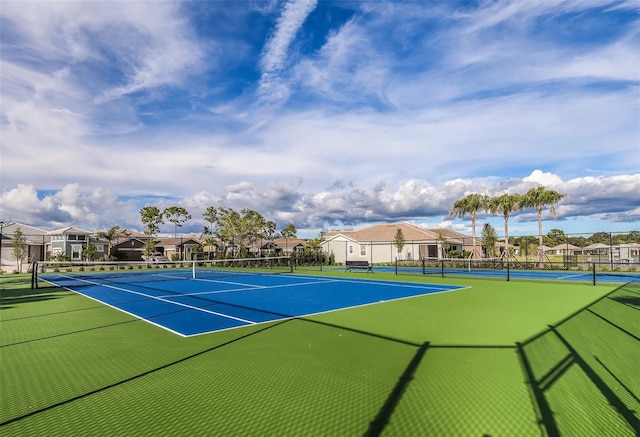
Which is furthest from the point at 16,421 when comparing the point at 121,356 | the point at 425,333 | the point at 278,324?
the point at 425,333

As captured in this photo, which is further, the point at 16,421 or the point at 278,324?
the point at 278,324

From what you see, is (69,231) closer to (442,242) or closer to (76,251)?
(76,251)

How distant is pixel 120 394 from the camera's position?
4082mm

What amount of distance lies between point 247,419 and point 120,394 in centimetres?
167

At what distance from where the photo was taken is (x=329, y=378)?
177 inches

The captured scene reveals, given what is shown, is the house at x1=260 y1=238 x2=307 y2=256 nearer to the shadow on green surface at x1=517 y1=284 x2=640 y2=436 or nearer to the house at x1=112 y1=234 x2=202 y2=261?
the house at x1=112 y1=234 x2=202 y2=261

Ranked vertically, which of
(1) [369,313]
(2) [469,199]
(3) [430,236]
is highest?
(2) [469,199]

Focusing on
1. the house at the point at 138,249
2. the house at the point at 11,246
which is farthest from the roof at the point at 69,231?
the house at the point at 138,249

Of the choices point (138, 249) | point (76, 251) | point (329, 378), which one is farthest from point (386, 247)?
point (329, 378)

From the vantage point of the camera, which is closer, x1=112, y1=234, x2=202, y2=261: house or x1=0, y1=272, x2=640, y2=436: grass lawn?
x1=0, y1=272, x2=640, y2=436: grass lawn

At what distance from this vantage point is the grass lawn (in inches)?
134

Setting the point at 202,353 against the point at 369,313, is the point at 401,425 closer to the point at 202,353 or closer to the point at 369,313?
the point at 202,353

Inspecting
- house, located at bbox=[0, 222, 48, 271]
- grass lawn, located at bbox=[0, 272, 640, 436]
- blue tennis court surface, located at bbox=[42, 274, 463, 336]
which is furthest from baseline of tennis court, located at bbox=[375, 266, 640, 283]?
house, located at bbox=[0, 222, 48, 271]

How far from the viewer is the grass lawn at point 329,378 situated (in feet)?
11.2
